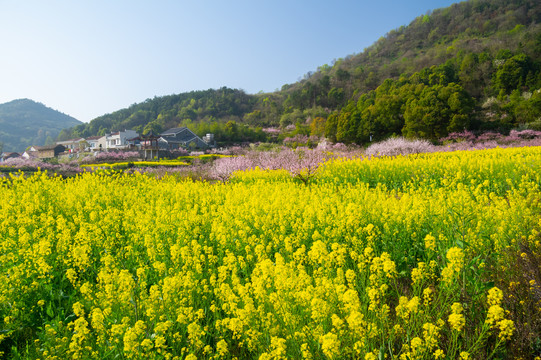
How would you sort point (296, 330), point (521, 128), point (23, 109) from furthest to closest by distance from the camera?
point (23, 109) → point (521, 128) → point (296, 330)

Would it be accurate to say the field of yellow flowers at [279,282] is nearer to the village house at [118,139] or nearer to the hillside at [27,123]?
the village house at [118,139]

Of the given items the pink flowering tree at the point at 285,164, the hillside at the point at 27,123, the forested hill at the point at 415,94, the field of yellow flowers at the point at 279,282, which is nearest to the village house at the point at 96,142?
the forested hill at the point at 415,94

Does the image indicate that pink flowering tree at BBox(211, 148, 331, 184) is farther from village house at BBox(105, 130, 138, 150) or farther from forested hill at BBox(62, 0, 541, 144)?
village house at BBox(105, 130, 138, 150)

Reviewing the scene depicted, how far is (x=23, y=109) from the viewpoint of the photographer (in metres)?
172

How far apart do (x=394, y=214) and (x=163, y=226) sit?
3.35m

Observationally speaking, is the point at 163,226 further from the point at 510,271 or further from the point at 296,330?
the point at 510,271

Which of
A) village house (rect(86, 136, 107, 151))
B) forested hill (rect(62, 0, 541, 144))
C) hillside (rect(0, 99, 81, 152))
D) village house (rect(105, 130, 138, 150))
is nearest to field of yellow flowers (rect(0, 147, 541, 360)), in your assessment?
forested hill (rect(62, 0, 541, 144))

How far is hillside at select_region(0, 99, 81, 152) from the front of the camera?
123m

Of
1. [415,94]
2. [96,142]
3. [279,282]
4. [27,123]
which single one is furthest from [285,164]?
[27,123]

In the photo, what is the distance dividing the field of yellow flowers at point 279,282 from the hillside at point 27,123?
130 meters

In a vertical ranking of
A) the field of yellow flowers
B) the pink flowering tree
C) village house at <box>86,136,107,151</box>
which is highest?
village house at <box>86,136,107,151</box>

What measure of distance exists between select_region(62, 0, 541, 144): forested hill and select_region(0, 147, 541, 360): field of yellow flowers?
21.4 metres

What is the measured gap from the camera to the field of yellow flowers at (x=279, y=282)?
6.63 ft

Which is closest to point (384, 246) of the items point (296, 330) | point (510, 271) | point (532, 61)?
point (510, 271)
